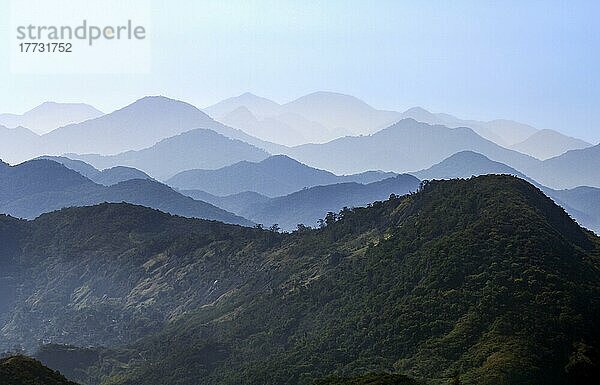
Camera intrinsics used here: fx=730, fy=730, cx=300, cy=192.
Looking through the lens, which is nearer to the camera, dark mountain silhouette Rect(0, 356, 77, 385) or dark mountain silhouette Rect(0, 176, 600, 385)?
dark mountain silhouette Rect(0, 356, 77, 385)

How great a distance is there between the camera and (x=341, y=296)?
104938 millimetres

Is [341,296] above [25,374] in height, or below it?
above

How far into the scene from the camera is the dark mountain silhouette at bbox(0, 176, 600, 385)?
6956 cm

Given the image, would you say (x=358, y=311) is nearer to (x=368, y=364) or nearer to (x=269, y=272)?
(x=368, y=364)

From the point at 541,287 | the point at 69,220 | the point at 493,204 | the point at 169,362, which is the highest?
the point at 69,220

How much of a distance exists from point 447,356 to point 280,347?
115 ft

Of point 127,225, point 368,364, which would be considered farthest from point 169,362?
point 127,225

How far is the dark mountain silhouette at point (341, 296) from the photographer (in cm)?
6956

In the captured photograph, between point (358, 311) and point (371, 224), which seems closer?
point (358, 311)

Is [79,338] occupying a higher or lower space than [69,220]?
lower

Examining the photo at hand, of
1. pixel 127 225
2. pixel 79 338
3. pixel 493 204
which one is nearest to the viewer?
pixel 493 204

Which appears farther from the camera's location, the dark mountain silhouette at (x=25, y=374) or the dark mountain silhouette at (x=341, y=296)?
the dark mountain silhouette at (x=341, y=296)

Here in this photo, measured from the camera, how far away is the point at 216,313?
412 feet

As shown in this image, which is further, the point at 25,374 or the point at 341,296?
the point at 341,296
